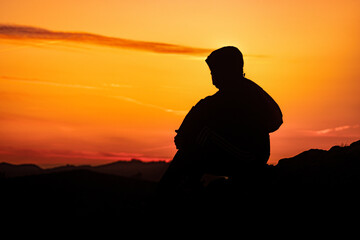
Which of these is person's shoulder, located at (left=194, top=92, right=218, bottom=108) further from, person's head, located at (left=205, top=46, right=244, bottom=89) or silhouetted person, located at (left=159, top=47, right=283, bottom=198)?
person's head, located at (left=205, top=46, right=244, bottom=89)

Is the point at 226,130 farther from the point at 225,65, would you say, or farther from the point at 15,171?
the point at 15,171

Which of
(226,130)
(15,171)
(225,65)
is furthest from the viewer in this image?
(15,171)

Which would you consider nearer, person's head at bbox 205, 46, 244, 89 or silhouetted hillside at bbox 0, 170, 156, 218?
person's head at bbox 205, 46, 244, 89

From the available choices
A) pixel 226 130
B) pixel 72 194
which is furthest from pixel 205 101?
pixel 72 194

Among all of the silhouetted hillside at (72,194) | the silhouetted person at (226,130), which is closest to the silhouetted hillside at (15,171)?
the silhouetted hillside at (72,194)

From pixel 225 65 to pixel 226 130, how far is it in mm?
863

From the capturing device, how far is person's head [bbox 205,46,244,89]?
21.2 feet

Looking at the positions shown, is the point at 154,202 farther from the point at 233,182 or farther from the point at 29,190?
the point at 29,190

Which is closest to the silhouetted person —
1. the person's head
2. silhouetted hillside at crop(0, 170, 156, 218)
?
the person's head

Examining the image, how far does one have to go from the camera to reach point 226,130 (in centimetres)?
632

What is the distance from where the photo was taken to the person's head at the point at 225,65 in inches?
254

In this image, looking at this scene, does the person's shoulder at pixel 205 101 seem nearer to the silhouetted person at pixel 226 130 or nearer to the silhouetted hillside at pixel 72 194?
the silhouetted person at pixel 226 130

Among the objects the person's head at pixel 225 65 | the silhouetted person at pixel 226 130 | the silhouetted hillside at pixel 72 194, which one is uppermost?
the person's head at pixel 225 65

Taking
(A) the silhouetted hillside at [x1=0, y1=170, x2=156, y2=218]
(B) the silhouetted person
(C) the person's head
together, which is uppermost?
(C) the person's head
